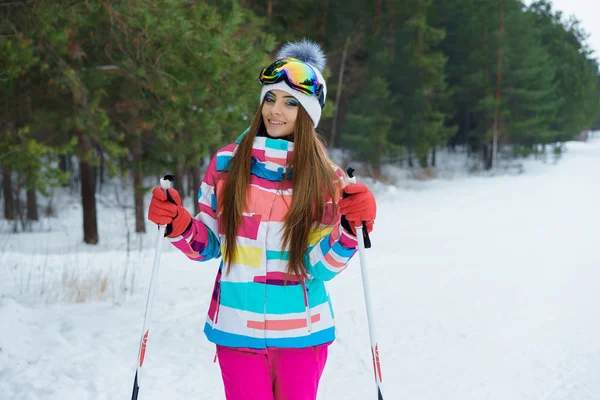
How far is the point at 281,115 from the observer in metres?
2.27

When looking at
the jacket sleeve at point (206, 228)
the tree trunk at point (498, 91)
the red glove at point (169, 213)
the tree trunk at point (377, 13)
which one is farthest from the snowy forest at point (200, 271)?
the tree trunk at point (377, 13)

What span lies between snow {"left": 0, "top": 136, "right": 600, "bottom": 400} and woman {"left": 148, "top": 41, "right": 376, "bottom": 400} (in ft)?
3.39

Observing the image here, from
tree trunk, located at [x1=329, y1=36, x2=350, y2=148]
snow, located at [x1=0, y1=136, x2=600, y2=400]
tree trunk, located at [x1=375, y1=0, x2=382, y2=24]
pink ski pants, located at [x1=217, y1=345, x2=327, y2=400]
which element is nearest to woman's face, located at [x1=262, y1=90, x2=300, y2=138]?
pink ski pants, located at [x1=217, y1=345, x2=327, y2=400]

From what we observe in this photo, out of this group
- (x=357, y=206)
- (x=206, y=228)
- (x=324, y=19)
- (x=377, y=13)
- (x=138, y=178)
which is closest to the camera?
(x=357, y=206)

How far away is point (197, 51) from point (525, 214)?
12651mm

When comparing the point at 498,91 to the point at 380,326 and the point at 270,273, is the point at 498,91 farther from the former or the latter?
the point at 270,273

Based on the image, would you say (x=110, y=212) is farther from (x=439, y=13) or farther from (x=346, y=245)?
(x=346, y=245)

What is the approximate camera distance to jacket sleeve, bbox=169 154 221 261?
7.18 ft

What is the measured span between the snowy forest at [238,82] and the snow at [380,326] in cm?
207

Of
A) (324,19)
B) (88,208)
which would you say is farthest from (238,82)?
(324,19)

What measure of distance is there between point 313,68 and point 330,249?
2.76ft

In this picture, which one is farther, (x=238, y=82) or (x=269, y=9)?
(x=269, y=9)

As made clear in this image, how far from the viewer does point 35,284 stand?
6051mm

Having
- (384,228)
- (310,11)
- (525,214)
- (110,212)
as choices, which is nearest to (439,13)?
(310,11)
